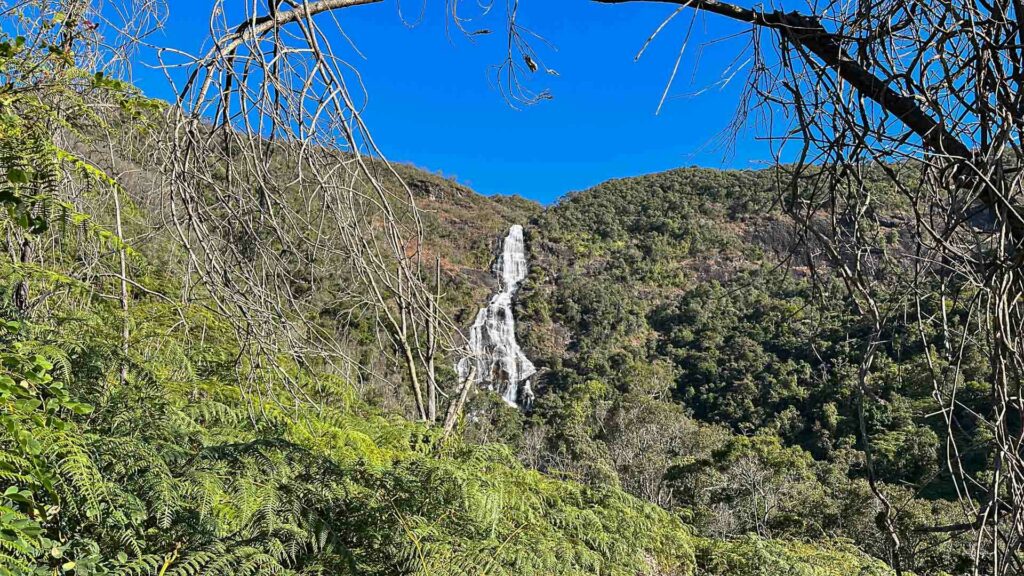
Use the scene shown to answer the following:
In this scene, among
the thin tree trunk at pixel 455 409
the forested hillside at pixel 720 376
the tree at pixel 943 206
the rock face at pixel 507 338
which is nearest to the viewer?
the tree at pixel 943 206

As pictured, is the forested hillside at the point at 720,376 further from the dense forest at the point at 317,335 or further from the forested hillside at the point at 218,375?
the forested hillside at the point at 218,375

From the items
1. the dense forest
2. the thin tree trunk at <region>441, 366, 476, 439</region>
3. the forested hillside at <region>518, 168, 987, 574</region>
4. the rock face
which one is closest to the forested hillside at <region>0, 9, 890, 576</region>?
the dense forest

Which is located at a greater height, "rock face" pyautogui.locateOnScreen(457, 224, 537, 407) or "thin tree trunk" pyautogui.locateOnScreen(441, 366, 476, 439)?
"rock face" pyautogui.locateOnScreen(457, 224, 537, 407)

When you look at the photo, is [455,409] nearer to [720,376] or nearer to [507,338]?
[507,338]

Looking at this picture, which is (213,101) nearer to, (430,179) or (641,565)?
(641,565)

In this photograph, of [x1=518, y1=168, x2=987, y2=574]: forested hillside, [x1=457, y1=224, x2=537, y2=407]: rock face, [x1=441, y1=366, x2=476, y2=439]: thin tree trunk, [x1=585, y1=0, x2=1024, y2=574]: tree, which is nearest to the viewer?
[x1=585, y1=0, x2=1024, y2=574]: tree

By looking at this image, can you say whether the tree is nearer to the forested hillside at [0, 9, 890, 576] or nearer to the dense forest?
the dense forest

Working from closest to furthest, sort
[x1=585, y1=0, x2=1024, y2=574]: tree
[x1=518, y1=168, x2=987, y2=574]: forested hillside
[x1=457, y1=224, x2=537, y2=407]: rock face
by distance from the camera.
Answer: [x1=585, y1=0, x2=1024, y2=574]: tree < [x1=518, y1=168, x2=987, y2=574]: forested hillside < [x1=457, y1=224, x2=537, y2=407]: rock face

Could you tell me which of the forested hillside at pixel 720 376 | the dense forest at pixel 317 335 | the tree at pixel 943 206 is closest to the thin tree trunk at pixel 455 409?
the dense forest at pixel 317 335

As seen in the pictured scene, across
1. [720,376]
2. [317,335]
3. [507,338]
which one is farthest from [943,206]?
[720,376]

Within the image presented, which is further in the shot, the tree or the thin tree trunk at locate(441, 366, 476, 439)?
the thin tree trunk at locate(441, 366, 476, 439)

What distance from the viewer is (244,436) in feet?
8.04

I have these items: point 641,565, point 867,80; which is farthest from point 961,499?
point 641,565

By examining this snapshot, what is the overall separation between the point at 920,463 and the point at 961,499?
19.6m
